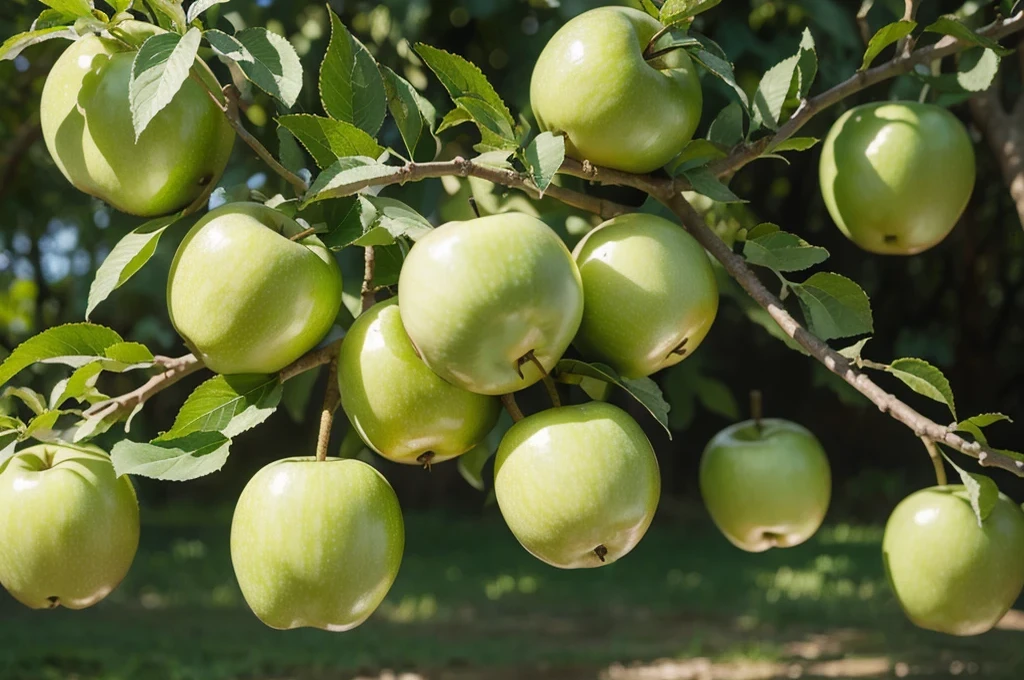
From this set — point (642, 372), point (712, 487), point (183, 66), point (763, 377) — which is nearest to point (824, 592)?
point (763, 377)

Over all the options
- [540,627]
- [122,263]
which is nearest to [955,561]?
[122,263]

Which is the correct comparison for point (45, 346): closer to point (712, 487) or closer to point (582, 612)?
point (712, 487)

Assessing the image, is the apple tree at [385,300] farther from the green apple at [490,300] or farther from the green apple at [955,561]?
the green apple at [955,561]

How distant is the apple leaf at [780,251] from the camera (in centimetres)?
107

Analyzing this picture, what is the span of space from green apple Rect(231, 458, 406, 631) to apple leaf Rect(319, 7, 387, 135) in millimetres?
351

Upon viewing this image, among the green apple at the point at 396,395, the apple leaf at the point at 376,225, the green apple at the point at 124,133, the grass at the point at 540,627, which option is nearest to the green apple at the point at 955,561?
the green apple at the point at 396,395

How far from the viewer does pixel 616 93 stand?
3.32 feet

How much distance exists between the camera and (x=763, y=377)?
24.4ft

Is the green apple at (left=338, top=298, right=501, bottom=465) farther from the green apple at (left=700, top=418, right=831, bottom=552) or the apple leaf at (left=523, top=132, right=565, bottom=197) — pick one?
the green apple at (left=700, top=418, right=831, bottom=552)

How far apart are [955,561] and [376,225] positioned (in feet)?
2.78

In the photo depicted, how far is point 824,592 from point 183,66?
485cm

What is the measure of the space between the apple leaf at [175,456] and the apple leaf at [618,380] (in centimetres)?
33

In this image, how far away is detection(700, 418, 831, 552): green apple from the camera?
58.7 inches

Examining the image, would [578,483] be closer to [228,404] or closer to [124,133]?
[228,404]
